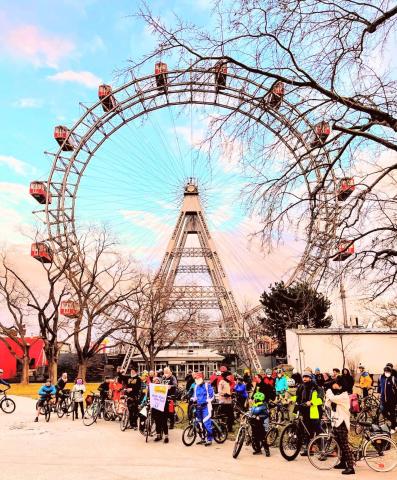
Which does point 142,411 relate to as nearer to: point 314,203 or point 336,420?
point 336,420

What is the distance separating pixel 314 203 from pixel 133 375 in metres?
8.54

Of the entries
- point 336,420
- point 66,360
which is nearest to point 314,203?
point 336,420

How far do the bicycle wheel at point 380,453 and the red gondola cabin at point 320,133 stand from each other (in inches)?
209

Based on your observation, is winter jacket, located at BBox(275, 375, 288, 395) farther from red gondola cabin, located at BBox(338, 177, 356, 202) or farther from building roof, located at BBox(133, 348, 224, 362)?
building roof, located at BBox(133, 348, 224, 362)

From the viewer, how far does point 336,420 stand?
8.85 metres

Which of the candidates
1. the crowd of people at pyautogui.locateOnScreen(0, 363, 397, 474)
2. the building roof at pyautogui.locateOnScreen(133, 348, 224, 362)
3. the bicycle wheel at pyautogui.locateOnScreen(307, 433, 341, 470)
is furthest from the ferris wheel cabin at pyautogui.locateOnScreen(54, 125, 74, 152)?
the bicycle wheel at pyautogui.locateOnScreen(307, 433, 341, 470)

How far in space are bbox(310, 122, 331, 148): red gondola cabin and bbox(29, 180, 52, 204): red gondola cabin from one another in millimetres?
32990

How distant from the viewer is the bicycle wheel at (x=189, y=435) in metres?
11.5

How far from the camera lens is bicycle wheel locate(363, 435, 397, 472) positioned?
8.73 m

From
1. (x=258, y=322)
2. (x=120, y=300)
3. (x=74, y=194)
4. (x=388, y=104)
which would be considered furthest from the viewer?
(x=258, y=322)

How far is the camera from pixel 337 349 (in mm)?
38531

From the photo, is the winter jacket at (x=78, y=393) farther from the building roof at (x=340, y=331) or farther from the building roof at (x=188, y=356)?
the building roof at (x=188, y=356)

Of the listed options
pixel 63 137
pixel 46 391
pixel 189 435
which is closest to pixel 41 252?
pixel 63 137

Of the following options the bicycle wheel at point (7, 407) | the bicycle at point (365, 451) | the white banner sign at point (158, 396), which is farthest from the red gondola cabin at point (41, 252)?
the bicycle at point (365, 451)
